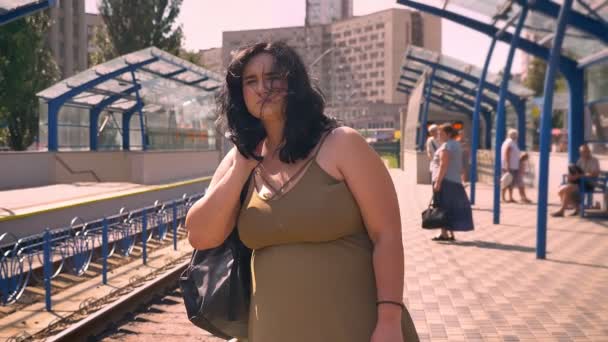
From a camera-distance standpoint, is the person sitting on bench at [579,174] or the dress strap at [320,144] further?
the person sitting on bench at [579,174]

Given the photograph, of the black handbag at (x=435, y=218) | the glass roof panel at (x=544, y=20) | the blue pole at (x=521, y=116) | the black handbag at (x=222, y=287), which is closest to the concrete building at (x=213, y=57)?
the black handbag at (x=222, y=287)

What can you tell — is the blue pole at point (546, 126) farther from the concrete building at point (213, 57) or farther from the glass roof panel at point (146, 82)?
the glass roof panel at point (146, 82)

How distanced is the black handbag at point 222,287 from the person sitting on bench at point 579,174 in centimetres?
1307

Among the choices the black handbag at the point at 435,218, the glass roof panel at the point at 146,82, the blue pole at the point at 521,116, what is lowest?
the black handbag at the point at 435,218

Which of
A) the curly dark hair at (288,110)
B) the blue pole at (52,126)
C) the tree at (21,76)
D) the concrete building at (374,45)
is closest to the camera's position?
the curly dark hair at (288,110)

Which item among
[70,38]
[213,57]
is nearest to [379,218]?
[213,57]

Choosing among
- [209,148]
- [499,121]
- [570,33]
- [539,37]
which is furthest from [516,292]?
[209,148]

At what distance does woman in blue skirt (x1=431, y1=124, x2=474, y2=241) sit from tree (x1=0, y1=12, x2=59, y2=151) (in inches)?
943

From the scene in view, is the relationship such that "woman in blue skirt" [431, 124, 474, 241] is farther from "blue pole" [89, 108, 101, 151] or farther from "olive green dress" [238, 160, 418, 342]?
"blue pole" [89, 108, 101, 151]

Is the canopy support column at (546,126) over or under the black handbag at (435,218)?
over

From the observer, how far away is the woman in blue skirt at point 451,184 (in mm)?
10328

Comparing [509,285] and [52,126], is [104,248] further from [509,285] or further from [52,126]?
[52,126]

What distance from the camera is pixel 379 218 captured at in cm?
201

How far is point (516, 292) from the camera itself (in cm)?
Result: 728
